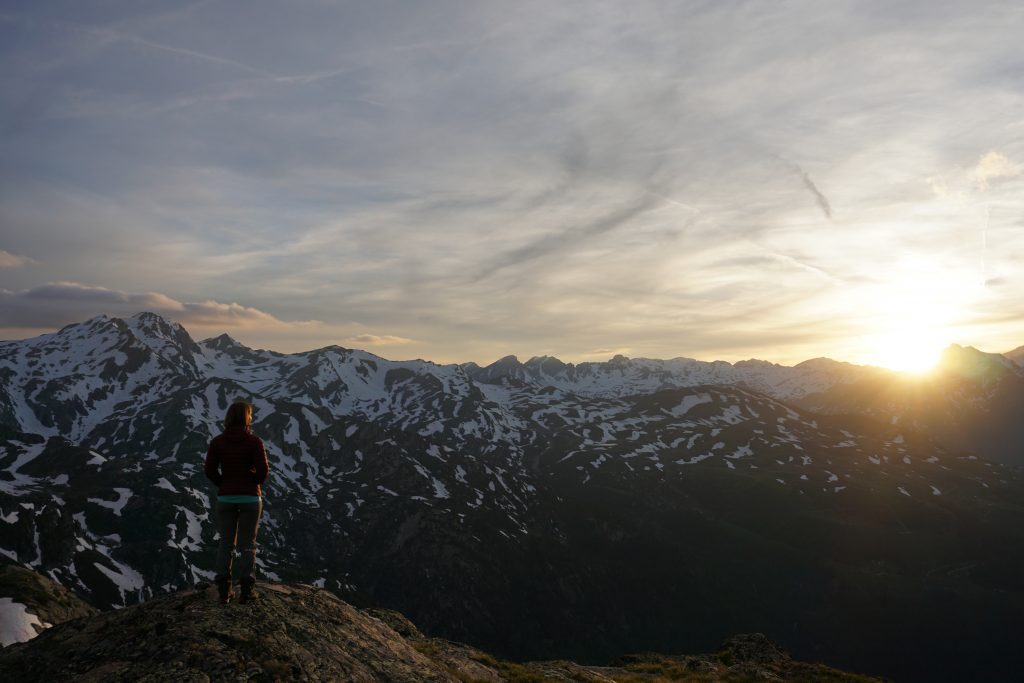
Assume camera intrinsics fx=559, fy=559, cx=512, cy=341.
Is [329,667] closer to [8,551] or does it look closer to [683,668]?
[683,668]

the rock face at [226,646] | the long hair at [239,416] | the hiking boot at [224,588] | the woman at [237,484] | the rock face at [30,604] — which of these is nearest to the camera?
the rock face at [226,646]

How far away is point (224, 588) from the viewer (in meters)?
14.3

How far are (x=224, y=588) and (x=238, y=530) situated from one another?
66.3 inches

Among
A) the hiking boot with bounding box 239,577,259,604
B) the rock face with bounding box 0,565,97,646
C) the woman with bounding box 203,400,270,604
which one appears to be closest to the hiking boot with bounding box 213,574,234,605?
the woman with bounding box 203,400,270,604

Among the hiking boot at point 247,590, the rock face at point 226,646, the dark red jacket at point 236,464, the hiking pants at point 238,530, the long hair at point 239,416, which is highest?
the long hair at point 239,416

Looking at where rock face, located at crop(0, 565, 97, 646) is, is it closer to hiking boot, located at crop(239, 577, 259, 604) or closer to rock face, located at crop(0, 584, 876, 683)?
rock face, located at crop(0, 584, 876, 683)

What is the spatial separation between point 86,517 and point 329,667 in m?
208

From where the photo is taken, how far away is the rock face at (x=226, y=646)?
1202 cm

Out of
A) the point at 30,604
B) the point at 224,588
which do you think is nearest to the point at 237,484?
the point at 224,588

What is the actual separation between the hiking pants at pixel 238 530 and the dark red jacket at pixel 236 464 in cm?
38

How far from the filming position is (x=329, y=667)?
546 inches

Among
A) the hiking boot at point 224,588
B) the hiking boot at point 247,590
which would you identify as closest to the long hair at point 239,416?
the hiking boot at point 224,588

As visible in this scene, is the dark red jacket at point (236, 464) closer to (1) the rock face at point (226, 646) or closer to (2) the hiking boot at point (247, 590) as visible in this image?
(2) the hiking boot at point (247, 590)

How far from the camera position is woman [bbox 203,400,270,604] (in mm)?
13828
